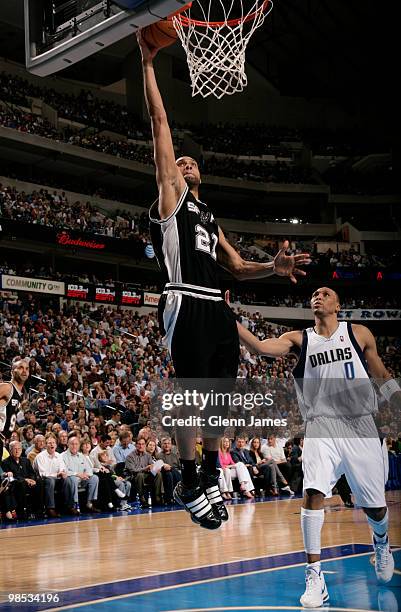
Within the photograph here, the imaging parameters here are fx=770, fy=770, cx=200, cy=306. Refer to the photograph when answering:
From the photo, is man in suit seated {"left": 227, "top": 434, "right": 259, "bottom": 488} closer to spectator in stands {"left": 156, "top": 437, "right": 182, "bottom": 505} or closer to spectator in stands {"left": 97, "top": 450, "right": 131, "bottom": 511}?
spectator in stands {"left": 156, "top": 437, "right": 182, "bottom": 505}

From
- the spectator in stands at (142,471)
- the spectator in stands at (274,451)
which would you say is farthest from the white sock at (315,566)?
the spectator in stands at (274,451)

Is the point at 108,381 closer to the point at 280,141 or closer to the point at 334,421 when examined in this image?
the point at 334,421

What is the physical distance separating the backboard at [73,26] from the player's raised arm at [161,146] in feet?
1.06

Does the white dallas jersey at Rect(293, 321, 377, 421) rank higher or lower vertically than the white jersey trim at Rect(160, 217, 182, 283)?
lower

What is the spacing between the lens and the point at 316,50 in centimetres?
3956

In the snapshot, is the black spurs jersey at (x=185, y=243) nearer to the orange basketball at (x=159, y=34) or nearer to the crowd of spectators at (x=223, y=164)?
the orange basketball at (x=159, y=34)

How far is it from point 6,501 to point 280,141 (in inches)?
1343

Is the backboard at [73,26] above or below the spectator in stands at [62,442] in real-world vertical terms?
above

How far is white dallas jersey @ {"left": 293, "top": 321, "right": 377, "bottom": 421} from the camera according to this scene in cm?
670

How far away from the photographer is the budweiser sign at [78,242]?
28.0 metres

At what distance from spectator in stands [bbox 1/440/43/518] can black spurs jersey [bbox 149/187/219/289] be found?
7567mm

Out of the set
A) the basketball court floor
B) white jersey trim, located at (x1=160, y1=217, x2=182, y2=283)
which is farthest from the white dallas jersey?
white jersey trim, located at (x1=160, y1=217, x2=182, y2=283)

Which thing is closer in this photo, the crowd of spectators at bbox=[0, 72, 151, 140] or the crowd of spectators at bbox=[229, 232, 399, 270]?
the crowd of spectators at bbox=[0, 72, 151, 140]

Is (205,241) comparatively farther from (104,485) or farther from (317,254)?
(317,254)
